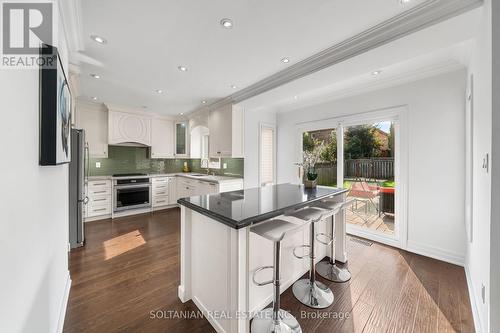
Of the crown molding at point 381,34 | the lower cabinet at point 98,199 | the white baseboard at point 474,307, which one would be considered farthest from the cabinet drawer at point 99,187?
the white baseboard at point 474,307

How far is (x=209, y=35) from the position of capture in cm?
198

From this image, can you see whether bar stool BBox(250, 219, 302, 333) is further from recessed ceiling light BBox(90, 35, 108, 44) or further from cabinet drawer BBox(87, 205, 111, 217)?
cabinet drawer BBox(87, 205, 111, 217)

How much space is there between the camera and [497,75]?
126 cm

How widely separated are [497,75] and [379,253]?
7.93ft

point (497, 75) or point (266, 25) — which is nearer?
point (497, 75)

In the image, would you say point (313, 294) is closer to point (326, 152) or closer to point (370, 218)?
point (370, 218)

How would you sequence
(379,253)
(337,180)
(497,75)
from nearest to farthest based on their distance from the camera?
(497,75) < (379,253) < (337,180)

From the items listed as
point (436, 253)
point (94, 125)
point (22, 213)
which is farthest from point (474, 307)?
point (94, 125)

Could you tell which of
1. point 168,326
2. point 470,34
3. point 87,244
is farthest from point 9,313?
point 470,34

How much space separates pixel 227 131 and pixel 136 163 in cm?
271

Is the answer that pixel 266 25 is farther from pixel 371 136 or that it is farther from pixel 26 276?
pixel 371 136

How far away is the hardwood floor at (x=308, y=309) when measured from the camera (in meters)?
1.65

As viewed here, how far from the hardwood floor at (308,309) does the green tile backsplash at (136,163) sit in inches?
84.6

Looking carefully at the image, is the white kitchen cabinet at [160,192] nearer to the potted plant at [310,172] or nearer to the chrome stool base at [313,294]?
the potted plant at [310,172]
